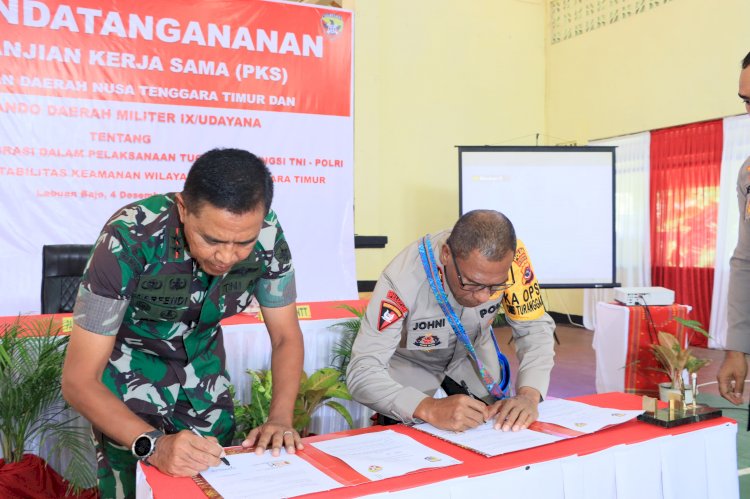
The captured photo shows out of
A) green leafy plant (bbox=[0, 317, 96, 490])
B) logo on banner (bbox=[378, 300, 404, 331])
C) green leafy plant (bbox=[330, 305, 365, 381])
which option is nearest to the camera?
logo on banner (bbox=[378, 300, 404, 331])

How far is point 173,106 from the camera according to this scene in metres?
4.65

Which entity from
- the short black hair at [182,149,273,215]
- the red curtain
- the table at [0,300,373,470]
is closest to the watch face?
the short black hair at [182,149,273,215]

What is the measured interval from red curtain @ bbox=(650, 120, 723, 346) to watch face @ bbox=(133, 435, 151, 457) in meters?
7.28

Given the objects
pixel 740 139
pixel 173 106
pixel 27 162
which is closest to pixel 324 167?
pixel 173 106

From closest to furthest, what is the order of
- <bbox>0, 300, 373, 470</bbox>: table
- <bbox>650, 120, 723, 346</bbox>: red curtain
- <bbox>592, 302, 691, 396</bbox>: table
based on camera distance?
<bbox>0, 300, 373, 470</bbox>: table → <bbox>592, 302, 691, 396</bbox>: table → <bbox>650, 120, 723, 346</bbox>: red curtain

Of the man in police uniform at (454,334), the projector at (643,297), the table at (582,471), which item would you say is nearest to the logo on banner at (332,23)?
the projector at (643,297)

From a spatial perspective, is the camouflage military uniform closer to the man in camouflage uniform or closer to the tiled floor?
the man in camouflage uniform

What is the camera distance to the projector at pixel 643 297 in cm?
473

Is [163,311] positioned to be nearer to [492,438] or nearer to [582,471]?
[492,438]

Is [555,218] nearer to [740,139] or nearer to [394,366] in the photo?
[740,139]

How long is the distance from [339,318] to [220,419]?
158 cm

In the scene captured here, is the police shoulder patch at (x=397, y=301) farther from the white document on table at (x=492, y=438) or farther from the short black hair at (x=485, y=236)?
the white document on table at (x=492, y=438)

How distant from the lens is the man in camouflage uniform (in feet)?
4.33

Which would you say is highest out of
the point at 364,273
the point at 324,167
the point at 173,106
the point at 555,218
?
the point at 173,106
